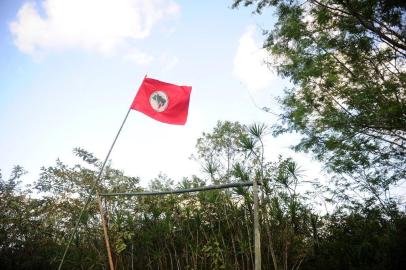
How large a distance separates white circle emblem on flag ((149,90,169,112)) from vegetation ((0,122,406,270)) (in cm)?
238

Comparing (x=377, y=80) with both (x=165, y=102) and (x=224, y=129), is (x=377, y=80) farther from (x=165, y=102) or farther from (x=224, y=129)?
(x=224, y=129)

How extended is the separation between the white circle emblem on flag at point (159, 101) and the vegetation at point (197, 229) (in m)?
2.38

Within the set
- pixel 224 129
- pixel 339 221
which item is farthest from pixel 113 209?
pixel 224 129

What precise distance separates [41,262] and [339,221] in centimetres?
941

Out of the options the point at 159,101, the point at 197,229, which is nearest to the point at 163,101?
the point at 159,101

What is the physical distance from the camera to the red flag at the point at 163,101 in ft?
17.4

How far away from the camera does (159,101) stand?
539cm

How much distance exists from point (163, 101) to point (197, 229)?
399 cm

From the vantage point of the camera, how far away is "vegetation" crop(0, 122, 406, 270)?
7.04m

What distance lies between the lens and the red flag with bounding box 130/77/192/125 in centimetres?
531

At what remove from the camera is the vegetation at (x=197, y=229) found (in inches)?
277

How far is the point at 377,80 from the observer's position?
7.50 m

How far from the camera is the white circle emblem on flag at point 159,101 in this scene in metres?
5.35

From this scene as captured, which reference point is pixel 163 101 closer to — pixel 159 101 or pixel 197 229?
pixel 159 101
